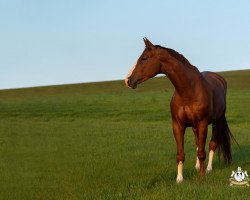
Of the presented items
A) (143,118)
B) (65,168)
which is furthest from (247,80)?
(65,168)

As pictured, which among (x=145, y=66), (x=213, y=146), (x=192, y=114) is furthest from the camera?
(x=213, y=146)

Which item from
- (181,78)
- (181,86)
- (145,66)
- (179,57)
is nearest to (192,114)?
(181,86)

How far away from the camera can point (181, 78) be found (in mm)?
9305

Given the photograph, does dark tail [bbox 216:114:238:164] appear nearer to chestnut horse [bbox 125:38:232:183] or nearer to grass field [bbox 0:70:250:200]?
grass field [bbox 0:70:250:200]

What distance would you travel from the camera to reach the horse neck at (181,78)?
30.2 feet

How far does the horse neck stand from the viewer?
920 centimetres

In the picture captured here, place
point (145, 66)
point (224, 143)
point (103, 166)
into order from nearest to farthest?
point (145, 66) → point (224, 143) → point (103, 166)

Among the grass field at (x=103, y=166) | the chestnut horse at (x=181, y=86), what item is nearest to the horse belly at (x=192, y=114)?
the chestnut horse at (x=181, y=86)

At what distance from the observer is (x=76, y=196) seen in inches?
341

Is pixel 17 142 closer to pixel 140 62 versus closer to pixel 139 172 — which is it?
pixel 139 172

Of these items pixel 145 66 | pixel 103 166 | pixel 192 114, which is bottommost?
pixel 103 166

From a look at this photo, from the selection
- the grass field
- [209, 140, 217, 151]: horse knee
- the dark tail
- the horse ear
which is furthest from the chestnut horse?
the dark tail

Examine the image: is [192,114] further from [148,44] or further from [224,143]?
[224,143]

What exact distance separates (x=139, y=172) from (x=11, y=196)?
3.12 m
